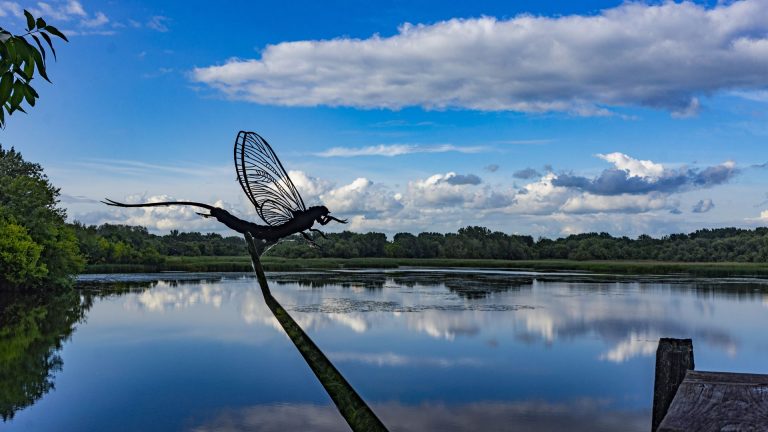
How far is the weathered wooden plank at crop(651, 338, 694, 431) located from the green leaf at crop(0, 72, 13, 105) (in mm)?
1789

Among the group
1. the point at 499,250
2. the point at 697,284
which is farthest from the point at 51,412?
the point at 499,250

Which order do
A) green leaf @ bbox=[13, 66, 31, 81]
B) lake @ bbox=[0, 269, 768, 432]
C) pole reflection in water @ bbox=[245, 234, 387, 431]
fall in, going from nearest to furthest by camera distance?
1. pole reflection in water @ bbox=[245, 234, 387, 431]
2. green leaf @ bbox=[13, 66, 31, 81]
3. lake @ bbox=[0, 269, 768, 432]

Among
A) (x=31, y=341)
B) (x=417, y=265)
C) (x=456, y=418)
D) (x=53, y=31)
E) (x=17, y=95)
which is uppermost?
(x=53, y=31)

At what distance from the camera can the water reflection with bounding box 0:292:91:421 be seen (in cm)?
1189

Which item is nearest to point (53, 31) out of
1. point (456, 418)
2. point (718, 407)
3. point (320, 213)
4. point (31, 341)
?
point (320, 213)

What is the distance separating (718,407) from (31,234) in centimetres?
3330

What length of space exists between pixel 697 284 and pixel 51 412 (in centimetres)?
3636

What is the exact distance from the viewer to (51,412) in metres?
10.8

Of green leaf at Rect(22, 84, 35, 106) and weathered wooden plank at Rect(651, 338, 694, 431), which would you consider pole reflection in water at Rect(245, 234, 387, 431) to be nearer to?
weathered wooden plank at Rect(651, 338, 694, 431)

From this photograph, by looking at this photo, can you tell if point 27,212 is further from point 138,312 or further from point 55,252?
point 138,312

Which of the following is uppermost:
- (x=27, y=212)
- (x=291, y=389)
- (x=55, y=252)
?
(x=27, y=212)

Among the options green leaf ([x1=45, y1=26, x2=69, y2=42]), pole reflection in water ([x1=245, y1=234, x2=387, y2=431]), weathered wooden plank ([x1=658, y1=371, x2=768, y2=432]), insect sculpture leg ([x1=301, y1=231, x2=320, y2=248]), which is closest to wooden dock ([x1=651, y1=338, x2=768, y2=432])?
weathered wooden plank ([x1=658, y1=371, x2=768, y2=432])

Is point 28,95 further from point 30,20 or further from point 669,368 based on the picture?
point 669,368

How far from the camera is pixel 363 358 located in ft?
51.2
